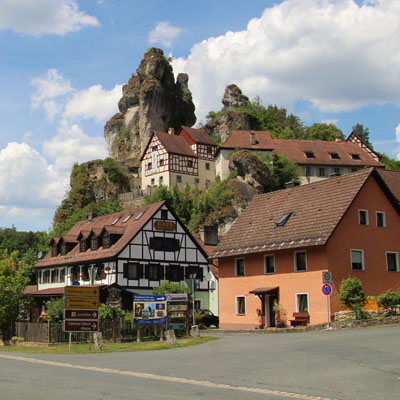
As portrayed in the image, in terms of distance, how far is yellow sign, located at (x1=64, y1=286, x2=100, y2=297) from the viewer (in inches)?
1077

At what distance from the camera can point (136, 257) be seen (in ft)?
161

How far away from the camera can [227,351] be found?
867 inches

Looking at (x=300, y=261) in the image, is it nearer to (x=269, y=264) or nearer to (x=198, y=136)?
(x=269, y=264)

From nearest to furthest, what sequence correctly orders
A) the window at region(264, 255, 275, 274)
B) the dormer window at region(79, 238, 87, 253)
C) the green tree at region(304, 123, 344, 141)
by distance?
the window at region(264, 255, 275, 274) < the dormer window at region(79, 238, 87, 253) < the green tree at region(304, 123, 344, 141)

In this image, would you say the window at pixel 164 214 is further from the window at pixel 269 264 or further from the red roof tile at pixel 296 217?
the window at pixel 269 264

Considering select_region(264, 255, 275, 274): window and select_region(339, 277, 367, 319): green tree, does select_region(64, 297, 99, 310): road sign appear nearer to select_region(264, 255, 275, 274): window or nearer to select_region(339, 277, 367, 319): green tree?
select_region(339, 277, 367, 319): green tree

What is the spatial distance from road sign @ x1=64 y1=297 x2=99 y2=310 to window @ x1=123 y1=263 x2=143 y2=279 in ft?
66.6

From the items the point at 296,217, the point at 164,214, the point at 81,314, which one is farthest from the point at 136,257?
the point at 81,314

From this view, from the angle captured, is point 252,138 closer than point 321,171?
Yes

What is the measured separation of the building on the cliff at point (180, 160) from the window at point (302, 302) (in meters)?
48.4

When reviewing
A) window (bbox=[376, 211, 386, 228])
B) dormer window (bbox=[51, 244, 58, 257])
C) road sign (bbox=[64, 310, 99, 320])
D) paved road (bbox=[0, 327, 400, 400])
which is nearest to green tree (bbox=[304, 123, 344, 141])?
dormer window (bbox=[51, 244, 58, 257])

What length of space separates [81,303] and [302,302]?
1396 centimetres

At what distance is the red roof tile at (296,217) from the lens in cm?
3516

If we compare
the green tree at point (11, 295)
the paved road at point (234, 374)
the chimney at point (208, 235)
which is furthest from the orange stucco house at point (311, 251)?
the chimney at point (208, 235)
